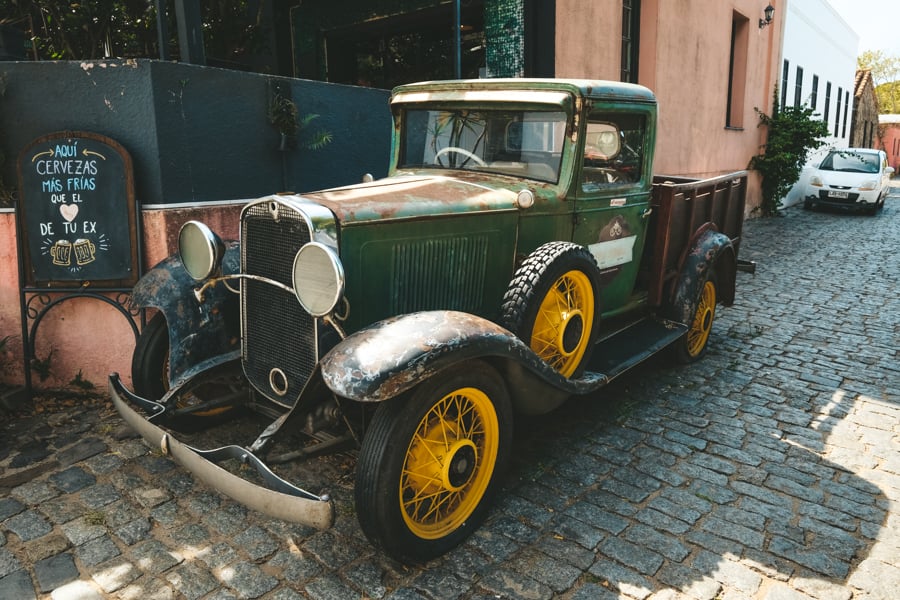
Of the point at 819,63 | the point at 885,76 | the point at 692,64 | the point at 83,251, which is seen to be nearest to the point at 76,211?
the point at 83,251

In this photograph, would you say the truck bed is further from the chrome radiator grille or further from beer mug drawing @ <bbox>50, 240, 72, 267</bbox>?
beer mug drawing @ <bbox>50, 240, 72, 267</bbox>

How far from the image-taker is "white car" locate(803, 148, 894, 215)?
Answer: 47.9 feet

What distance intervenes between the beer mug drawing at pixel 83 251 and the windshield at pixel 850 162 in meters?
16.0

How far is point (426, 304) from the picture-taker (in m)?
3.32

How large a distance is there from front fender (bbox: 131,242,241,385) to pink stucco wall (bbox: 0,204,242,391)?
760mm

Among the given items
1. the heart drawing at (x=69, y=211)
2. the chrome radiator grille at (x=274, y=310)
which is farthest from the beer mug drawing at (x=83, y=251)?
the chrome radiator grille at (x=274, y=310)

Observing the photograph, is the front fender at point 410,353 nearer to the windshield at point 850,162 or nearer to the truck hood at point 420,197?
the truck hood at point 420,197

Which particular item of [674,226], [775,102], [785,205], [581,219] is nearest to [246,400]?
[581,219]

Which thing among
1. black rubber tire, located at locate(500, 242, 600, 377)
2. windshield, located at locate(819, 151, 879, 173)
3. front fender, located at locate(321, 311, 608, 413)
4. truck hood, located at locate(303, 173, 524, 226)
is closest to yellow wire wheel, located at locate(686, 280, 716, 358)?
black rubber tire, located at locate(500, 242, 600, 377)

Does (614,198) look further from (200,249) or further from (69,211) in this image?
(69,211)

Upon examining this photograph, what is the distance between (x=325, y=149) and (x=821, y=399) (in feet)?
13.7

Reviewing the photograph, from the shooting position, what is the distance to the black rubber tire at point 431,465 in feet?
8.37

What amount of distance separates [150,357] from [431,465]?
185 cm

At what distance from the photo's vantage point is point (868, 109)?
94.3ft
